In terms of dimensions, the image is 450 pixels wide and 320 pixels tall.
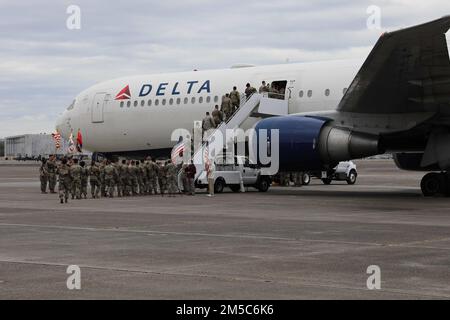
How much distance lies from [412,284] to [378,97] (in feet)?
46.7

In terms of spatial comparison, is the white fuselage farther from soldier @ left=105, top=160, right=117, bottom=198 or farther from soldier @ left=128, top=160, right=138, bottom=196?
soldier @ left=105, top=160, right=117, bottom=198

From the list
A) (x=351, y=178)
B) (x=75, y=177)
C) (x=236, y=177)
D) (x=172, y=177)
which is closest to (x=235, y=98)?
(x=236, y=177)

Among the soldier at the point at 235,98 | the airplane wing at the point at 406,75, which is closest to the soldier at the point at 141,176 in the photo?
the soldier at the point at 235,98

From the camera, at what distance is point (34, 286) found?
9023mm

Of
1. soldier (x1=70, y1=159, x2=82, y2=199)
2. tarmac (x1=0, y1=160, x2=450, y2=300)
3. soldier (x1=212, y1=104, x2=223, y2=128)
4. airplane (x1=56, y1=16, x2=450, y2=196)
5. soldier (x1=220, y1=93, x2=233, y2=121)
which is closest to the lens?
tarmac (x1=0, y1=160, x2=450, y2=300)

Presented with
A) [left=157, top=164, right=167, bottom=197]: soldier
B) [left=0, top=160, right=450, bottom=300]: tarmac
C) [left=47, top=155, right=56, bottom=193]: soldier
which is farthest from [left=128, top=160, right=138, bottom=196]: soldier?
[left=0, top=160, right=450, bottom=300]: tarmac

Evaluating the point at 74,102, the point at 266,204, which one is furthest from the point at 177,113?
the point at 266,204

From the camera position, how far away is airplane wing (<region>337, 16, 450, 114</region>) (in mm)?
19719

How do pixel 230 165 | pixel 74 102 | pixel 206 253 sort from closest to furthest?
pixel 206 253 → pixel 230 165 → pixel 74 102

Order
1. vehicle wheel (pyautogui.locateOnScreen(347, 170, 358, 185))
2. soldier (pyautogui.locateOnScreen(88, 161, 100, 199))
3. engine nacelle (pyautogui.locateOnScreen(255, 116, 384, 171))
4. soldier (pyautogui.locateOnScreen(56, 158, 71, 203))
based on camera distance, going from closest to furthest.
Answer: engine nacelle (pyautogui.locateOnScreen(255, 116, 384, 171)) → soldier (pyautogui.locateOnScreen(56, 158, 71, 203)) → soldier (pyautogui.locateOnScreen(88, 161, 100, 199)) → vehicle wheel (pyautogui.locateOnScreen(347, 170, 358, 185))

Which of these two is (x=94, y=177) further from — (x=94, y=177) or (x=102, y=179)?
(x=102, y=179)

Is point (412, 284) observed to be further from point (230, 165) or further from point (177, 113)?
point (177, 113)

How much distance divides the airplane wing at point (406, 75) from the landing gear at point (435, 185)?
2689 mm

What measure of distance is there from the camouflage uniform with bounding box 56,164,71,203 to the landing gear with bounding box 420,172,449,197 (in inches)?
442
